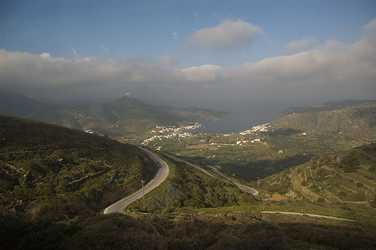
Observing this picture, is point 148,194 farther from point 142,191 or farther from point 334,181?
point 334,181

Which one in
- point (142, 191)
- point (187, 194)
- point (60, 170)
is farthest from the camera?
point (187, 194)

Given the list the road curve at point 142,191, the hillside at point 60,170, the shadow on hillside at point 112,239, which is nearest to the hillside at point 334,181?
the road curve at point 142,191

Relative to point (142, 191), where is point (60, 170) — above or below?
above

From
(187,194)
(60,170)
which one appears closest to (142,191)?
(187,194)

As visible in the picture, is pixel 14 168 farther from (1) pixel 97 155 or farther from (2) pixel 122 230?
(2) pixel 122 230

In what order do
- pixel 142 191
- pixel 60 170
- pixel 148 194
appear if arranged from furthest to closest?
pixel 60 170
pixel 142 191
pixel 148 194

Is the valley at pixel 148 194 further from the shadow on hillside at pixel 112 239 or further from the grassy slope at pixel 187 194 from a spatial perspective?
the grassy slope at pixel 187 194

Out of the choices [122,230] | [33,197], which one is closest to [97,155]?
[33,197]
